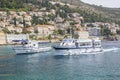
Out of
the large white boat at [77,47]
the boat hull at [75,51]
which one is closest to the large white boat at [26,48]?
the large white boat at [77,47]

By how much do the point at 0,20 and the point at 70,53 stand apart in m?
96.3

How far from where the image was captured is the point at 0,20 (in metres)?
170

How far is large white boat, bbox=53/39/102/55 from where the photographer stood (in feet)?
257

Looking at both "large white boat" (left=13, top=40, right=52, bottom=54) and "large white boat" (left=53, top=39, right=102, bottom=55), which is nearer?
"large white boat" (left=53, top=39, right=102, bottom=55)

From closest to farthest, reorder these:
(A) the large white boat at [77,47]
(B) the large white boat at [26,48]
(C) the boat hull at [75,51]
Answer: (C) the boat hull at [75,51]
(A) the large white boat at [77,47]
(B) the large white boat at [26,48]

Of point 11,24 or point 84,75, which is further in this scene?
point 11,24

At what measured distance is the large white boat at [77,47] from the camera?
78.4 m

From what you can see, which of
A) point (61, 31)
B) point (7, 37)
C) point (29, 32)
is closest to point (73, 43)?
point (7, 37)

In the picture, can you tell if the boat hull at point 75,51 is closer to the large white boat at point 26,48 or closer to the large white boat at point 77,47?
the large white boat at point 77,47

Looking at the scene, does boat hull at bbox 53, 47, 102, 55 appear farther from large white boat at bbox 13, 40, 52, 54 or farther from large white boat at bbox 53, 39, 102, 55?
large white boat at bbox 13, 40, 52, 54

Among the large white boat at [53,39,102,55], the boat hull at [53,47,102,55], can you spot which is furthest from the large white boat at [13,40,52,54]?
the boat hull at [53,47,102,55]

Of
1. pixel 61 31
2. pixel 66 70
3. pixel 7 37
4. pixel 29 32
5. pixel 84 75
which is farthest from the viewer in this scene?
pixel 61 31

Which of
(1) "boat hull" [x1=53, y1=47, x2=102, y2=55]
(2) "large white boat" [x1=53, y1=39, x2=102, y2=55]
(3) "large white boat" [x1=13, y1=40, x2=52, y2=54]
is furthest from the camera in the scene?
(3) "large white boat" [x1=13, y1=40, x2=52, y2=54]

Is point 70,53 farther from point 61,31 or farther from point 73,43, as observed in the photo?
point 61,31
